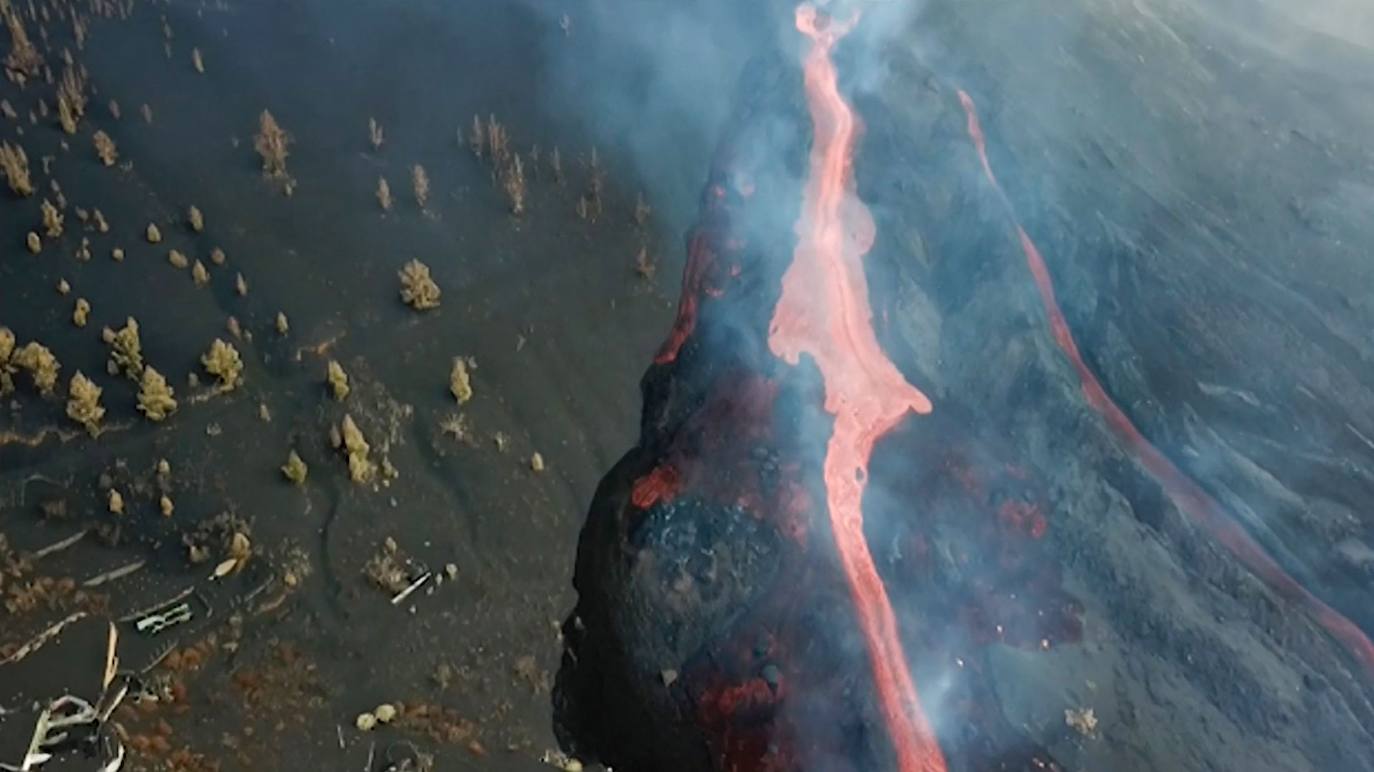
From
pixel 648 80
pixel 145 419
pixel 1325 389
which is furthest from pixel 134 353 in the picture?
pixel 1325 389

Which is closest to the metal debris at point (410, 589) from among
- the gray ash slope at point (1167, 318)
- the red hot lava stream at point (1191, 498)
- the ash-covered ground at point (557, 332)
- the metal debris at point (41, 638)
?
the ash-covered ground at point (557, 332)

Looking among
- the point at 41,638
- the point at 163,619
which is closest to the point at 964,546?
the point at 163,619

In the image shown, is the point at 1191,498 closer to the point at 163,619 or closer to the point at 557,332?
the point at 557,332

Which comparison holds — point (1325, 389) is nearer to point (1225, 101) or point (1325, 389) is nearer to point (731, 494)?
point (1225, 101)

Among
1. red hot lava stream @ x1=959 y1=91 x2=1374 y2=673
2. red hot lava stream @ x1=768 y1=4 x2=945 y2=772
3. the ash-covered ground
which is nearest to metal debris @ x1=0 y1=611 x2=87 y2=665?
the ash-covered ground

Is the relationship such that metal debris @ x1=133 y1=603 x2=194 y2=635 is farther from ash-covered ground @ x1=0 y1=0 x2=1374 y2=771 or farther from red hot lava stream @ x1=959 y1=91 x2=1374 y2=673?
red hot lava stream @ x1=959 y1=91 x2=1374 y2=673
